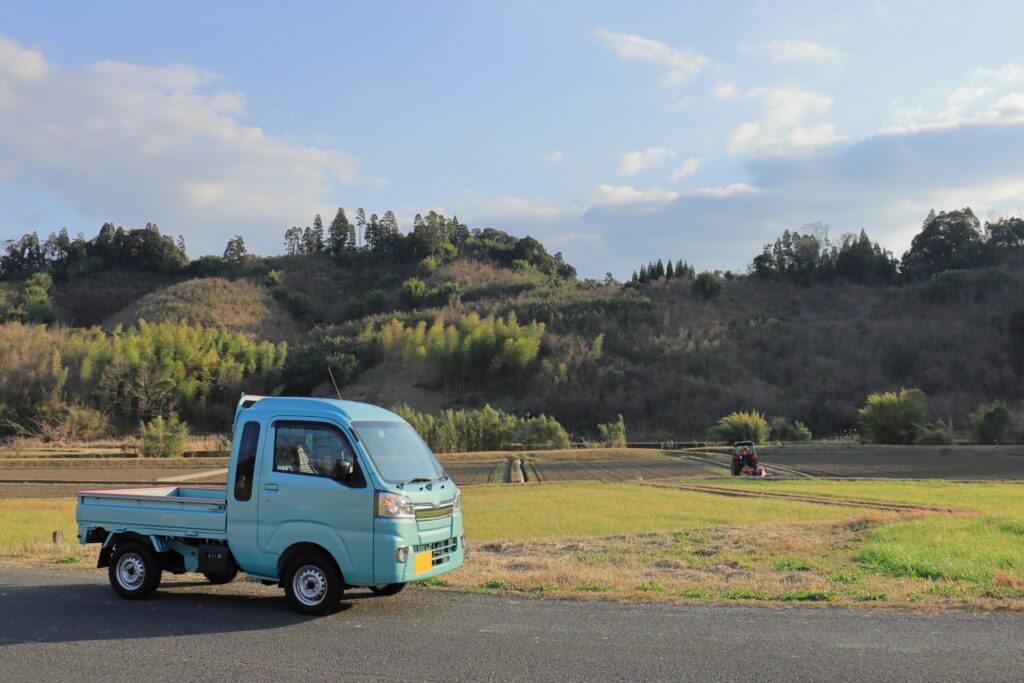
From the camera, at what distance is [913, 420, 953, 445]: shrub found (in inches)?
1703

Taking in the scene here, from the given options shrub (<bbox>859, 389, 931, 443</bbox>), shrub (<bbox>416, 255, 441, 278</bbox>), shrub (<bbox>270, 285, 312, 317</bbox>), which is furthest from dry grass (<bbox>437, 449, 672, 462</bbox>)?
shrub (<bbox>416, 255, 441, 278</bbox>)

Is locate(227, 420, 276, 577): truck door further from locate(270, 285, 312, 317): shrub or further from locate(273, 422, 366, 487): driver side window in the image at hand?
locate(270, 285, 312, 317): shrub

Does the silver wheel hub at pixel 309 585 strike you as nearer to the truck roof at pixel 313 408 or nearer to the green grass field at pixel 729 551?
the truck roof at pixel 313 408

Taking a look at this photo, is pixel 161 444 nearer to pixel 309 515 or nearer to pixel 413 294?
pixel 309 515

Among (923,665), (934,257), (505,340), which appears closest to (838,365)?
(505,340)

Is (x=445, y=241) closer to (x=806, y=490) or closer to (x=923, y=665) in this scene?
(x=806, y=490)

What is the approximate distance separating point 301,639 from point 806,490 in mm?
20858

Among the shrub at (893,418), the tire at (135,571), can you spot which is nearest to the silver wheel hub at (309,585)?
the tire at (135,571)

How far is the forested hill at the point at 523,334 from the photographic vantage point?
62219 mm

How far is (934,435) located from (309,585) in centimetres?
4403

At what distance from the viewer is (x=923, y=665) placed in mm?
5957

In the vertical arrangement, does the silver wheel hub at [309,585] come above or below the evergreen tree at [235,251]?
below

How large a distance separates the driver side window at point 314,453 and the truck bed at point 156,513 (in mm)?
927

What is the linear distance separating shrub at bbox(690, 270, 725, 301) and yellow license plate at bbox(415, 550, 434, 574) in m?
90.1
